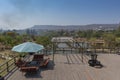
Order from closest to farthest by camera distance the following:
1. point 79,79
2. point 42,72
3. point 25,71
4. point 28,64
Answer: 1. point 79,79
2. point 25,71
3. point 42,72
4. point 28,64

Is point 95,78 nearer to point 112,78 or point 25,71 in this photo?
point 112,78

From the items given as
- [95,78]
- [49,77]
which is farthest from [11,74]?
[95,78]

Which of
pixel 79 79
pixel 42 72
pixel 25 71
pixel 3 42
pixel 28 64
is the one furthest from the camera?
pixel 3 42

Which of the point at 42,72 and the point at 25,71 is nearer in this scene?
the point at 25,71

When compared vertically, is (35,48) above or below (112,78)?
above

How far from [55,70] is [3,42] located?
38.1 meters

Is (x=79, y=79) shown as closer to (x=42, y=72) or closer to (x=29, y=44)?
(x=42, y=72)

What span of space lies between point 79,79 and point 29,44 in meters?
4.44

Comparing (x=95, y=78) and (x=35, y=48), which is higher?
(x=35, y=48)

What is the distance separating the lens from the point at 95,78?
885 cm

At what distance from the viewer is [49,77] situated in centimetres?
905

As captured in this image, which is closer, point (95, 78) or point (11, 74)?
point (95, 78)

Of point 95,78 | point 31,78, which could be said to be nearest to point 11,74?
point 31,78

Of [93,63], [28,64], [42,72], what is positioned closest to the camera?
[42,72]
